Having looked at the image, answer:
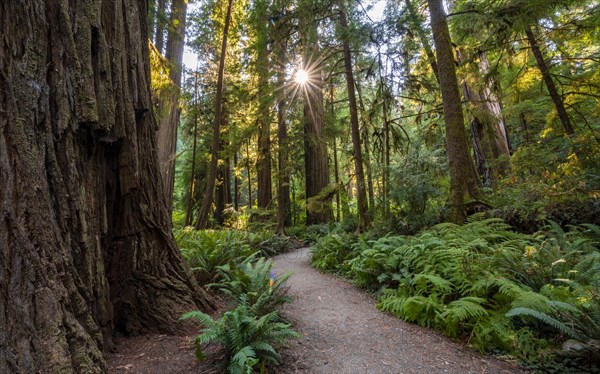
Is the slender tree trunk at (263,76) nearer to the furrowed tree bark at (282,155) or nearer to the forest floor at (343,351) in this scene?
the furrowed tree bark at (282,155)

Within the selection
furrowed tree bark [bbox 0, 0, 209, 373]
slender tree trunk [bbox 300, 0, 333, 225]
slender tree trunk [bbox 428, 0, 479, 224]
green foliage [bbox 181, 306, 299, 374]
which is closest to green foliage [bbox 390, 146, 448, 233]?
slender tree trunk [bbox 428, 0, 479, 224]

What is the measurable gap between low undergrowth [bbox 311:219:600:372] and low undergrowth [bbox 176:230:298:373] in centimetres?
168

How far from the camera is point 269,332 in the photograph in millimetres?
2424

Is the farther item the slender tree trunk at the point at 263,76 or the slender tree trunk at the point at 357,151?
the slender tree trunk at the point at 263,76

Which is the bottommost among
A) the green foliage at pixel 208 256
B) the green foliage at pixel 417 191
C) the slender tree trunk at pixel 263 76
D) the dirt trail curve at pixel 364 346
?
the dirt trail curve at pixel 364 346

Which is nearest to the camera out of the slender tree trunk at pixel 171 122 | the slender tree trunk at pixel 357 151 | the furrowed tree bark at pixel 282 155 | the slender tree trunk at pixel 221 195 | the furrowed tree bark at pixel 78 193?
the furrowed tree bark at pixel 78 193

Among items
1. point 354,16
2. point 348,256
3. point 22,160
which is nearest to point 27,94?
point 22,160

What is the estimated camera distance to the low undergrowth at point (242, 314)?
7.43 ft

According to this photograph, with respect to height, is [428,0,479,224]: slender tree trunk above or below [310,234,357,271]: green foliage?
above

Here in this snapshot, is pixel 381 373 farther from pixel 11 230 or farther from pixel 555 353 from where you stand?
pixel 11 230

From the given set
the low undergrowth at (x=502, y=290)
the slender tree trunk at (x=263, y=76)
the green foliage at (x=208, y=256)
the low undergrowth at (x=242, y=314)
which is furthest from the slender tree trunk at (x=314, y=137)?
the low undergrowth at (x=502, y=290)

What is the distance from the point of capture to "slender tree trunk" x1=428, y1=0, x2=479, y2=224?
595 centimetres

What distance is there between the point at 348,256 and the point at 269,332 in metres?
4.02

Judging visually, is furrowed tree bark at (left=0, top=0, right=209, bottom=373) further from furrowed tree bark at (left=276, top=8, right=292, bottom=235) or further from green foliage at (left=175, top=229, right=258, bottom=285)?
furrowed tree bark at (left=276, top=8, right=292, bottom=235)
